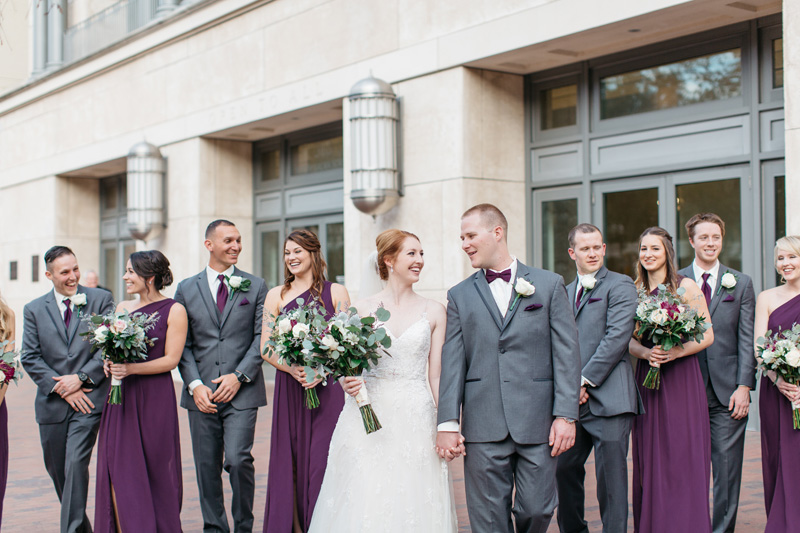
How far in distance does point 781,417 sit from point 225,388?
363 cm

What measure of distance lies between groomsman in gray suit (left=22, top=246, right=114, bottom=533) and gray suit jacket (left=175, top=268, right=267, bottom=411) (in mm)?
630

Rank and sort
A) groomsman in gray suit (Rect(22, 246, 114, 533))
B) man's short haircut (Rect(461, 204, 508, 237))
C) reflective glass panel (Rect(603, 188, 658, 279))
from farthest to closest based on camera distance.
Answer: reflective glass panel (Rect(603, 188, 658, 279)) < groomsman in gray suit (Rect(22, 246, 114, 533)) < man's short haircut (Rect(461, 204, 508, 237))

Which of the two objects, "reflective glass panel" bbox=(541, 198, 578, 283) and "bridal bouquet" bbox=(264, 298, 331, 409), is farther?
"reflective glass panel" bbox=(541, 198, 578, 283)

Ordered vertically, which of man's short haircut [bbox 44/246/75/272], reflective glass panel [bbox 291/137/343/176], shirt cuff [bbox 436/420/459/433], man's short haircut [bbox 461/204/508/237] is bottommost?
shirt cuff [bbox 436/420/459/433]

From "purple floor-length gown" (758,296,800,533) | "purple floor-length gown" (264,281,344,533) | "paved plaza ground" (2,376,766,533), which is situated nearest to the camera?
"purple floor-length gown" (758,296,800,533)

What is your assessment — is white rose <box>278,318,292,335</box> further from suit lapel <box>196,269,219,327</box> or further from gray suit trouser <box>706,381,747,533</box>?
gray suit trouser <box>706,381,747,533</box>

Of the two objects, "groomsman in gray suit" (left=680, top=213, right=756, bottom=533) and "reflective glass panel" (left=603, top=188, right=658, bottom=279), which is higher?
"reflective glass panel" (left=603, top=188, right=658, bottom=279)

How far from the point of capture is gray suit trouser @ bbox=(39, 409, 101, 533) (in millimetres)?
6215

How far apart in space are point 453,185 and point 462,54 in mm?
1610

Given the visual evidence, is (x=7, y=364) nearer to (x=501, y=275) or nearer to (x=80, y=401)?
(x=80, y=401)

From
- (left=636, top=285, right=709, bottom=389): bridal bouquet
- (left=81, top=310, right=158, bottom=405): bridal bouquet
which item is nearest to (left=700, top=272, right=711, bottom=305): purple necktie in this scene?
(left=636, top=285, right=709, bottom=389): bridal bouquet

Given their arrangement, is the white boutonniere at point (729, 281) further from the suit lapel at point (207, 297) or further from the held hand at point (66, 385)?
the held hand at point (66, 385)

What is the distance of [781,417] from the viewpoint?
5816 mm

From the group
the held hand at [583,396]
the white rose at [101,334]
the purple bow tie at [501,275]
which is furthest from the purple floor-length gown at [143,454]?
the held hand at [583,396]
